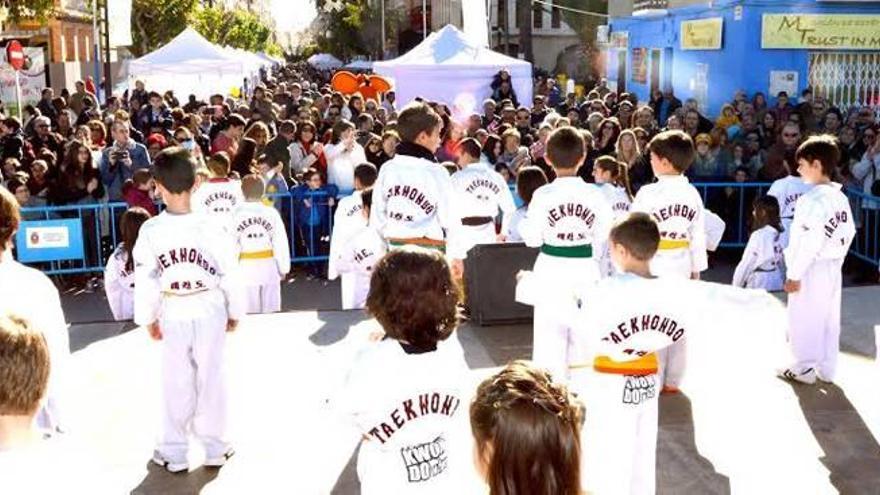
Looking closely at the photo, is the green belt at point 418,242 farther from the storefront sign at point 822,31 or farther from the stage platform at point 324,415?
the storefront sign at point 822,31

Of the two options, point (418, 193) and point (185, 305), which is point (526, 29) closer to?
point (418, 193)

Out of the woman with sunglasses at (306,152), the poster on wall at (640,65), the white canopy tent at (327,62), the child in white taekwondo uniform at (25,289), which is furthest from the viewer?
the white canopy tent at (327,62)

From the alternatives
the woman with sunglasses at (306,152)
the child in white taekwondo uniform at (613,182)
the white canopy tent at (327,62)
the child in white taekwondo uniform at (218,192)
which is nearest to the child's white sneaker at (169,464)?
the child in white taekwondo uniform at (218,192)

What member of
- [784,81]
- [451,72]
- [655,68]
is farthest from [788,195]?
[655,68]

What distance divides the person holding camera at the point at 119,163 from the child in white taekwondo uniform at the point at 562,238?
688 centimetres

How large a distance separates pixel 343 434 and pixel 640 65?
22.5 metres

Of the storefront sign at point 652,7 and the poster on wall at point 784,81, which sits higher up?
the storefront sign at point 652,7

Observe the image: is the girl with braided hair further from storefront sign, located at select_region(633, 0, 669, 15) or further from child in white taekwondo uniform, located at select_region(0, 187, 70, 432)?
storefront sign, located at select_region(633, 0, 669, 15)

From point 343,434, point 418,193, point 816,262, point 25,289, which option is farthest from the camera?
point 816,262

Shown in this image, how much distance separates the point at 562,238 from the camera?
6.65 metres

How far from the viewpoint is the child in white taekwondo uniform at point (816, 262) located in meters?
7.10

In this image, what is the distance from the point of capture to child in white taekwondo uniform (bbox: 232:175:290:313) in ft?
28.3

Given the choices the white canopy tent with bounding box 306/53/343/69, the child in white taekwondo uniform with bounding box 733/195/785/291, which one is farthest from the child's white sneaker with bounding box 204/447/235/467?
the white canopy tent with bounding box 306/53/343/69

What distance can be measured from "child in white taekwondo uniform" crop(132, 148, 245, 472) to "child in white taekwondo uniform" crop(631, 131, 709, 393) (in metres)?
2.96
